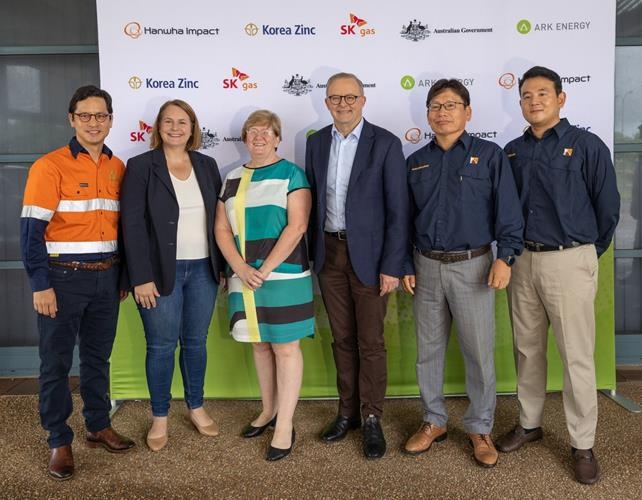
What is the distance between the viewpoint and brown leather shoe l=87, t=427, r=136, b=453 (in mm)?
2666

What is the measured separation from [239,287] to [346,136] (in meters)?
0.89

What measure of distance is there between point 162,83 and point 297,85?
77cm

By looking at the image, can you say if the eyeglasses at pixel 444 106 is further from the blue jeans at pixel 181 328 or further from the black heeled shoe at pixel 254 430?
the black heeled shoe at pixel 254 430

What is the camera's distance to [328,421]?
3.01 meters

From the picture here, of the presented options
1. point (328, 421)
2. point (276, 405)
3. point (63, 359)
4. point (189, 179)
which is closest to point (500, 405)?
point (328, 421)

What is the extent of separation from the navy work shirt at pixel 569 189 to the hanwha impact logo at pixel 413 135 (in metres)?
0.79

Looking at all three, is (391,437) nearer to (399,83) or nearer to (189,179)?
(189,179)

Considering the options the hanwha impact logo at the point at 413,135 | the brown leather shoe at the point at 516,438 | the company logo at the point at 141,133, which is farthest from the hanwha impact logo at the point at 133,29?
the brown leather shoe at the point at 516,438

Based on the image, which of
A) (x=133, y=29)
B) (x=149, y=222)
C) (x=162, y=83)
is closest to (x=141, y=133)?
(x=162, y=83)

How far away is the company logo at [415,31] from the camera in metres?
3.06

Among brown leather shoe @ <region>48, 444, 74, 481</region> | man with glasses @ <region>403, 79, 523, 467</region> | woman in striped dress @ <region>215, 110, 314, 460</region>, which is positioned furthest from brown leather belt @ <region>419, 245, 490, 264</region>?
brown leather shoe @ <region>48, 444, 74, 481</region>

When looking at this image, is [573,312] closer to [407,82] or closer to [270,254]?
[270,254]

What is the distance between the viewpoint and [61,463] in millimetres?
2447

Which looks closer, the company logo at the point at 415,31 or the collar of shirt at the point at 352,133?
the collar of shirt at the point at 352,133
